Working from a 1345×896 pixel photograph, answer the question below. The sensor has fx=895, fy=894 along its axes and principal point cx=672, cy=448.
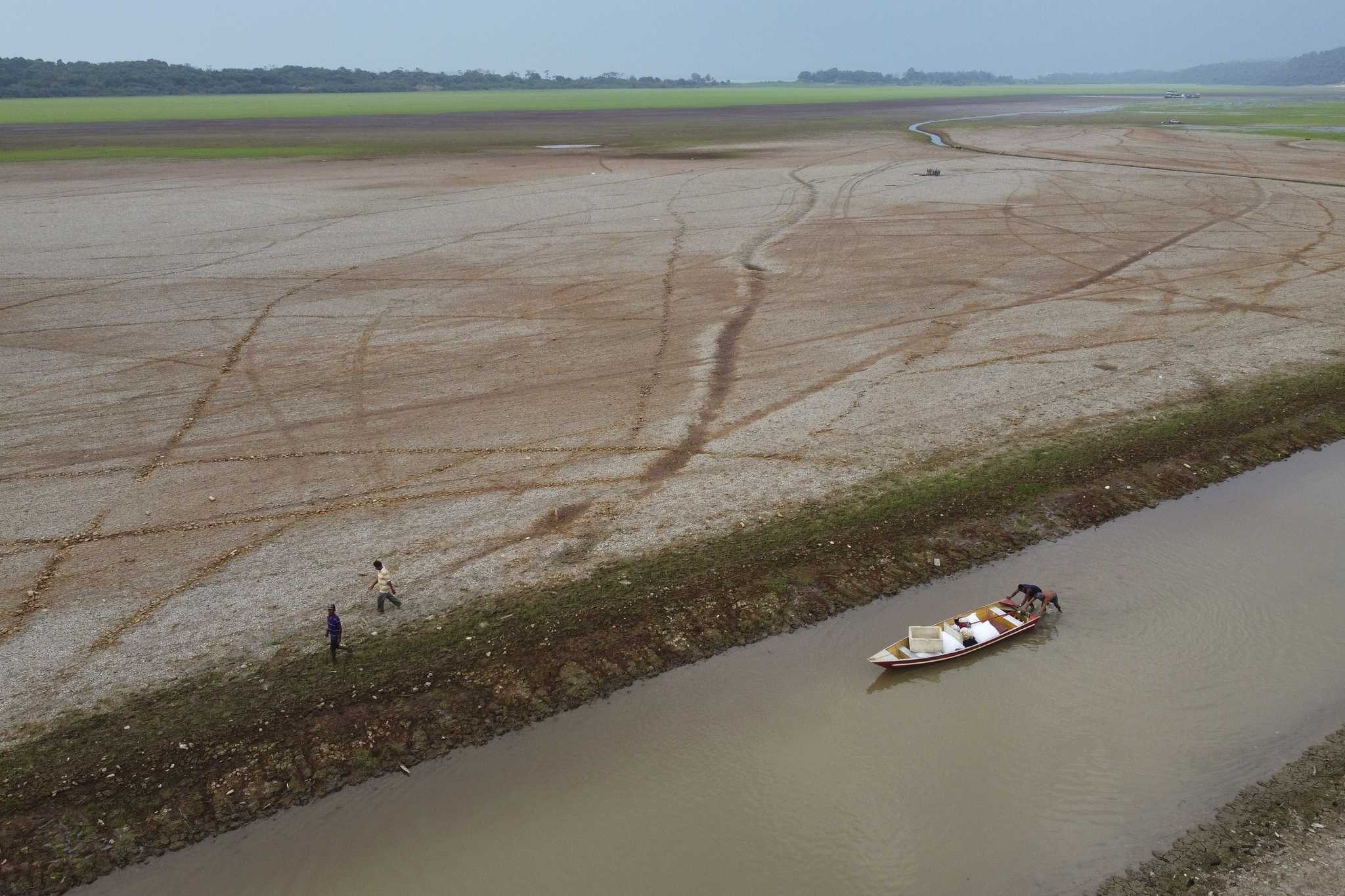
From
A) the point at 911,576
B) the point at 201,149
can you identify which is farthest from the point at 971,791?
the point at 201,149

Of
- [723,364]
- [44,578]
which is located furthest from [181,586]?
[723,364]

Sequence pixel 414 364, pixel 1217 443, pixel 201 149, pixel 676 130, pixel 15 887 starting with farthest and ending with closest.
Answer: pixel 676 130 → pixel 201 149 → pixel 414 364 → pixel 1217 443 → pixel 15 887

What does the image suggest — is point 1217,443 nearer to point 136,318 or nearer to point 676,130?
point 136,318

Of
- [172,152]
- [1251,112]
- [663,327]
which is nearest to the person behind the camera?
[663,327]

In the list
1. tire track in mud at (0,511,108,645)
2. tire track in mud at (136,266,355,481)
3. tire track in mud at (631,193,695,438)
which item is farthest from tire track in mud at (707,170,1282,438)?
tire track in mud at (0,511,108,645)

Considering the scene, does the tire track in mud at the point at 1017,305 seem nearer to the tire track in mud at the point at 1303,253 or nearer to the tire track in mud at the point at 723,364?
the tire track in mud at the point at 723,364

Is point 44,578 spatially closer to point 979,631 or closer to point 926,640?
point 926,640
